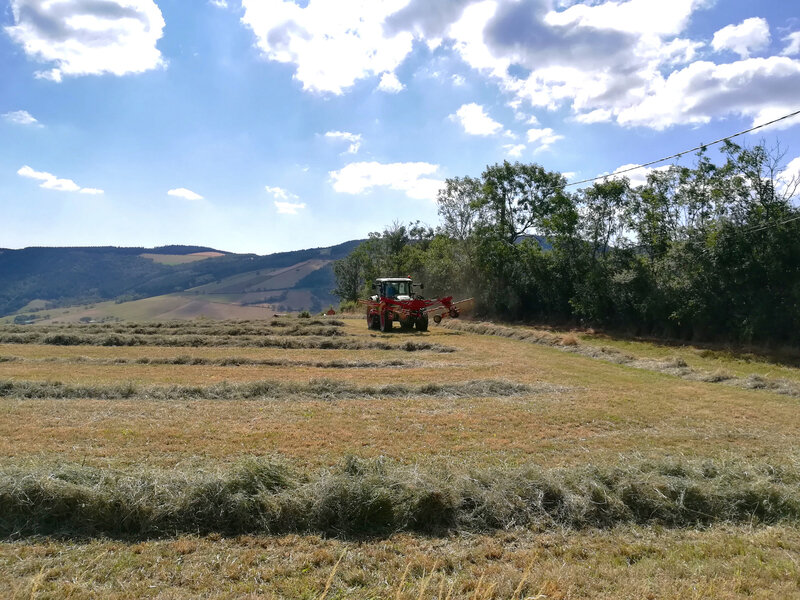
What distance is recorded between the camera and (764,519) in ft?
17.8

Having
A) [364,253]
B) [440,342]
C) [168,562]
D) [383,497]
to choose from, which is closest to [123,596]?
[168,562]

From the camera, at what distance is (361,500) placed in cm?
528

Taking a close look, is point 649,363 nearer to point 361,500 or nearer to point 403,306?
point 403,306

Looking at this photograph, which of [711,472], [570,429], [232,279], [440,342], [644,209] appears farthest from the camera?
[232,279]

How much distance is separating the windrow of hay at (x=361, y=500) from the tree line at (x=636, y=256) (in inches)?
799

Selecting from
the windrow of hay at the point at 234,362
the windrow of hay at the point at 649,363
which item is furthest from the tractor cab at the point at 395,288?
the windrow of hay at the point at 234,362

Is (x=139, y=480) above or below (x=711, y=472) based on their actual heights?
above

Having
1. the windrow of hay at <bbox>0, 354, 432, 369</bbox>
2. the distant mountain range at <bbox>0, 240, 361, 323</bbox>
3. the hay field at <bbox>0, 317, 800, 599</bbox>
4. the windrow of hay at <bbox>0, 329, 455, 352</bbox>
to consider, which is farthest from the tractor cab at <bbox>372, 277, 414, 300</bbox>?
the distant mountain range at <bbox>0, 240, 361, 323</bbox>

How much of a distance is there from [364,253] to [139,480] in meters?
64.9

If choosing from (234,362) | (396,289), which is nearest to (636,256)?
(396,289)

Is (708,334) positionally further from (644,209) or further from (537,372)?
(537,372)

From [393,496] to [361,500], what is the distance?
0.33m

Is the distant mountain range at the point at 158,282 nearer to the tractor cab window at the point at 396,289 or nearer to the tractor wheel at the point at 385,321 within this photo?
the tractor cab window at the point at 396,289

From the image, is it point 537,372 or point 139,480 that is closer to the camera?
point 139,480
